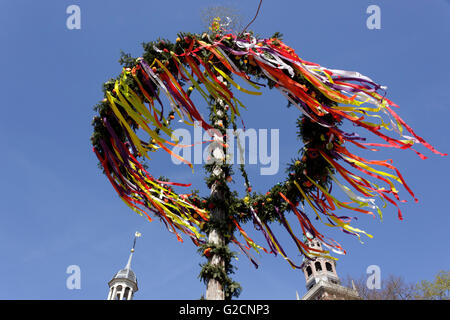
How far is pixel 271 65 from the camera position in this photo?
489 centimetres

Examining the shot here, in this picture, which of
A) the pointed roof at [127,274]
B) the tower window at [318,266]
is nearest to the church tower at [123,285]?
the pointed roof at [127,274]

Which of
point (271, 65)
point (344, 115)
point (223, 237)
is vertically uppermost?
point (271, 65)


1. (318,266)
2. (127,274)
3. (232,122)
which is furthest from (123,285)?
(232,122)

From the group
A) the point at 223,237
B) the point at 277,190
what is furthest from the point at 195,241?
the point at 277,190

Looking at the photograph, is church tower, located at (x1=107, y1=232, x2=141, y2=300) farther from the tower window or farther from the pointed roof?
the tower window

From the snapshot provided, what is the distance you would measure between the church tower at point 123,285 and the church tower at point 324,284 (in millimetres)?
14440

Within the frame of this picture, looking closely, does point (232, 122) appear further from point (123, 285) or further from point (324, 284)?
point (324, 284)

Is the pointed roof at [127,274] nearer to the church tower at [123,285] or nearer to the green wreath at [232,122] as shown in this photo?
the church tower at [123,285]

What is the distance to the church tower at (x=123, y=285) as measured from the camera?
81.4 ft

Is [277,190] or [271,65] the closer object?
[271,65]

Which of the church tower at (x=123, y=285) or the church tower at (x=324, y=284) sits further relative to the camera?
the church tower at (x=324, y=284)
